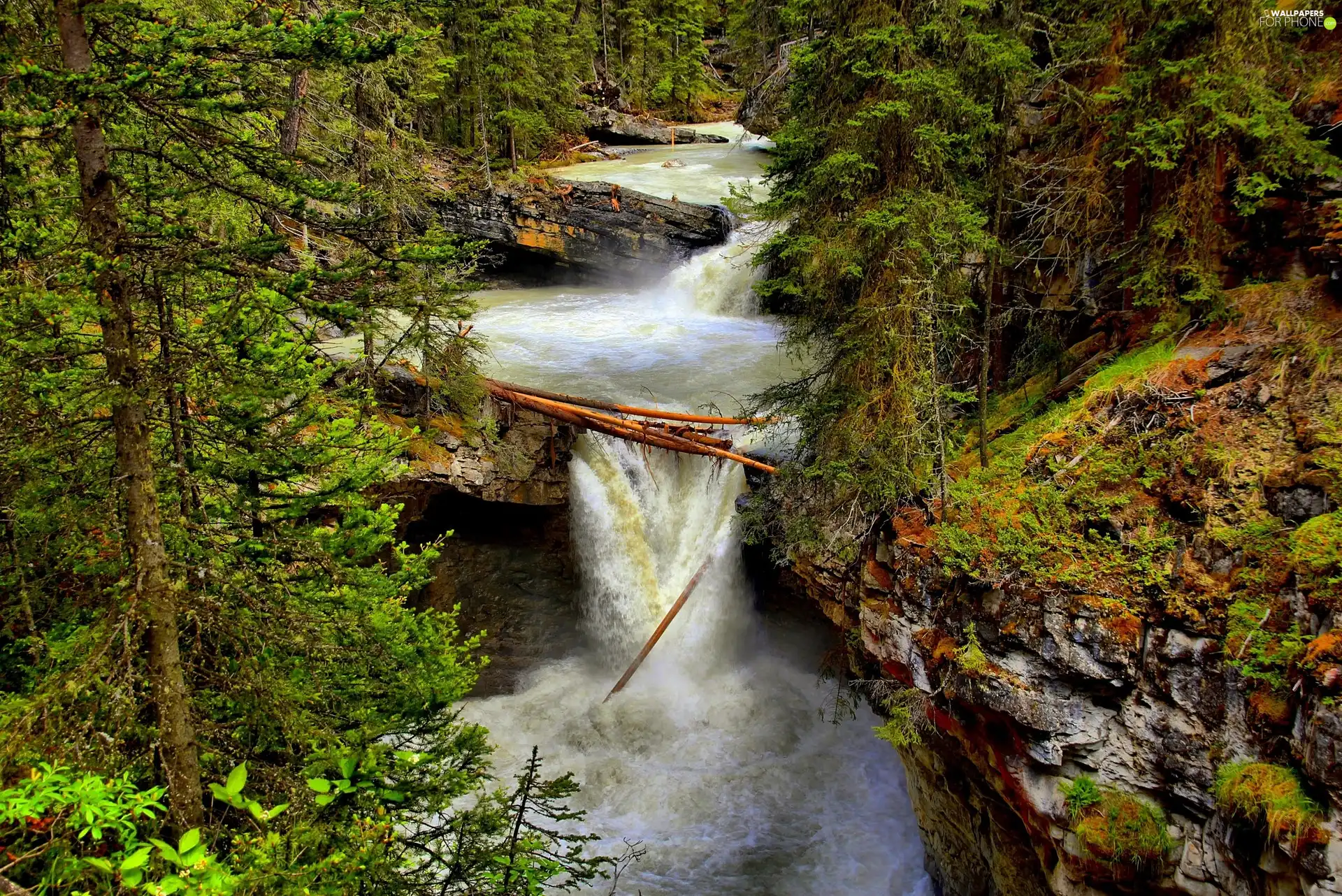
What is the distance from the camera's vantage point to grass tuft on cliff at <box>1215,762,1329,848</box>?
5.48 meters

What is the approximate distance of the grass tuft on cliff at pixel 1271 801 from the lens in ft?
18.0

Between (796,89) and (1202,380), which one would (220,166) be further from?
(1202,380)

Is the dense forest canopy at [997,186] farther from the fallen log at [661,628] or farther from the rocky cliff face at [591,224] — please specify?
the rocky cliff face at [591,224]

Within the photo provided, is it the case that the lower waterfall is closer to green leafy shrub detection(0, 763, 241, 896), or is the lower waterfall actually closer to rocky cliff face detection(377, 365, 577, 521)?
rocky cliff face detection(377, 365, 577, 521)

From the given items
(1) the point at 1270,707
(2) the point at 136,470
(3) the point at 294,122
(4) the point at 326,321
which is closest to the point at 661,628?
(1) the point at 1270,707

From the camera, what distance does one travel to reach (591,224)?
24.0 metres

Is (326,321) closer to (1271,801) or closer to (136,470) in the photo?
(136,470)

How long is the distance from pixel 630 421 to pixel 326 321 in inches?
362

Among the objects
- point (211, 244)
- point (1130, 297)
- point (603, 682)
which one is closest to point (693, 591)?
point (603, 682)

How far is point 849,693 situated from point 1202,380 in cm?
588

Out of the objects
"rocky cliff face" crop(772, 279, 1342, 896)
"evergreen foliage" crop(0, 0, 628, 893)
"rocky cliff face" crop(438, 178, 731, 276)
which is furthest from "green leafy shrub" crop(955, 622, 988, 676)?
"rocky cliff face" crop(438, 178, 731, 276)

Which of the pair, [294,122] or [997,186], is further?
[294,122]

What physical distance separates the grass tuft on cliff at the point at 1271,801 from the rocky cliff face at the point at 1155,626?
0.02 meters

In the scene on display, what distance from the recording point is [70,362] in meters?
4.16
